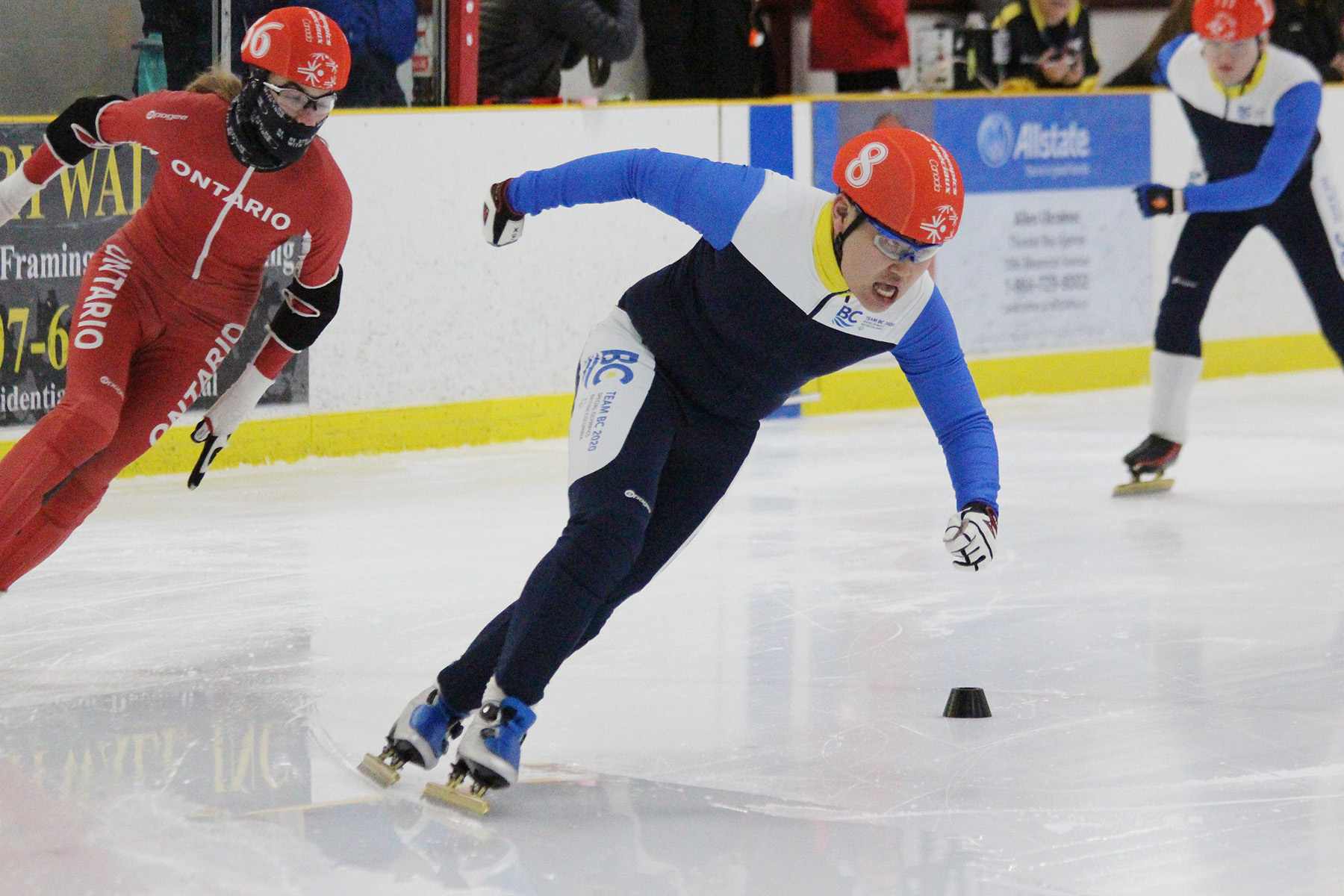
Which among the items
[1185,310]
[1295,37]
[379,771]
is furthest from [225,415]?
[1295,37]

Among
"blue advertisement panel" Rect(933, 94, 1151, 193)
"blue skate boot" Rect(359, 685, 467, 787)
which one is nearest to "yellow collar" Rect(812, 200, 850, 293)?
"blue skate boot" Rect(359, 685, 467, 787)

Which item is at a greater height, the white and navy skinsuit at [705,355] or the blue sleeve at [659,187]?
the blue sleeve at [659,187]

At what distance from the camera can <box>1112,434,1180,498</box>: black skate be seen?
6824 mm

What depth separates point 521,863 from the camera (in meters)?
2.91

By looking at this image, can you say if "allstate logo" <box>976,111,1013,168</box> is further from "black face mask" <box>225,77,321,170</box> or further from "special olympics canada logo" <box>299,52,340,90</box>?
"special olympics canada logo" <box>299,52,340,90</box>

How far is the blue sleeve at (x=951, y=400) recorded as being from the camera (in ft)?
10.9

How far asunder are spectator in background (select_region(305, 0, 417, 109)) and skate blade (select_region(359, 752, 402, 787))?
14.4 feet

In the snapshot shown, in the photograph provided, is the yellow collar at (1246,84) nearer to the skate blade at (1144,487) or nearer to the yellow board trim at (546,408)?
the skate blade at (1144,487)

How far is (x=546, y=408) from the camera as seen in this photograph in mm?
7875

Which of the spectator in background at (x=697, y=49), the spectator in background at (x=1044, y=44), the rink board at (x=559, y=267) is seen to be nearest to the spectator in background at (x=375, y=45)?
the rink board at (x=559, y=267)

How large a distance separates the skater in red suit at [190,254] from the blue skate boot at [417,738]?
143 centimetres

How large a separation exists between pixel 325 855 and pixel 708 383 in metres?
1.04

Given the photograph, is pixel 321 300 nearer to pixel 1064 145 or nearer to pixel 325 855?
pixel 325 855

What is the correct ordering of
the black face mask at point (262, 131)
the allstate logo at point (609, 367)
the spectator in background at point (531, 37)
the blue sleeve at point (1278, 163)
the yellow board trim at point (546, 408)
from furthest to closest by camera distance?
the spectator in background at point (531, 37) → the yellow board trim at point (546, 408) → the blue sleeve at point (1278, 163) → the black face mask at point (262, 131) → the allstate logo at point (609, 367)
